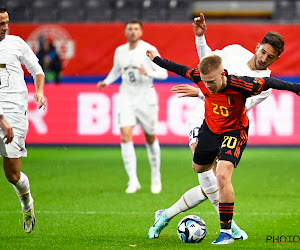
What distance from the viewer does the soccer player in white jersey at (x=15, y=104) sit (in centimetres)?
640

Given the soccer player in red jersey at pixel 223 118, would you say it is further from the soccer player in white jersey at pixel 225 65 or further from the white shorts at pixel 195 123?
the white shorts at pixel 195 123

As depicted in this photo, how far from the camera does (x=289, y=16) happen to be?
21.7 metres

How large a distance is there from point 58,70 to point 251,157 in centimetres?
624

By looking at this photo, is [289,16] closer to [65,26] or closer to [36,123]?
[65,26]

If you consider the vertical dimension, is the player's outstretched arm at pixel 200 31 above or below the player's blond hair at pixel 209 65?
above

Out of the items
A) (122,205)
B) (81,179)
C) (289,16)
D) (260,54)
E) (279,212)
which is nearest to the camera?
(260,54)

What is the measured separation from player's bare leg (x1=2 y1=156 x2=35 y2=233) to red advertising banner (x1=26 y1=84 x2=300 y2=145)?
8.92 m

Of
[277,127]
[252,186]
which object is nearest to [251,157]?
[277,127]

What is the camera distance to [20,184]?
6.48 meters

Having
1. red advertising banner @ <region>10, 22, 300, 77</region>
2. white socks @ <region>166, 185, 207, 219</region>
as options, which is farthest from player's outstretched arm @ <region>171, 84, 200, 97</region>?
red advertising banner @ <region>10, 22, 300, 77</region>

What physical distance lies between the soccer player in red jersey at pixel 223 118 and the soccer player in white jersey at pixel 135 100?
386cm

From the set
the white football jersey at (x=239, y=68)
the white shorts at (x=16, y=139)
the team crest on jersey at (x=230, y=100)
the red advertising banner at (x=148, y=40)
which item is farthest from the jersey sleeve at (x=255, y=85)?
the red advertising banner at (x=148, y=40)

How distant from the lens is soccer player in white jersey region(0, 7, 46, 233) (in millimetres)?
6398

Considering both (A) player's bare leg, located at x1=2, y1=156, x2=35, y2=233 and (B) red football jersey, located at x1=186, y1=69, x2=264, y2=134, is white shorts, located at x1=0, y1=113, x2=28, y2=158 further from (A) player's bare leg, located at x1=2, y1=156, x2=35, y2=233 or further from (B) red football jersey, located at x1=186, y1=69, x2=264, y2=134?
(B) red football jersey, located at x1=186, y1=69, x2=264, y2=134
